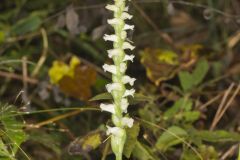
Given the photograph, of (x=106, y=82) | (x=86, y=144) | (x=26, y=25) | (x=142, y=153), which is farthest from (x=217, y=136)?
(x=26, y=25)

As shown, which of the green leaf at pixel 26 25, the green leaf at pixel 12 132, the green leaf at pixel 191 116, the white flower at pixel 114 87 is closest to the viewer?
the white flower at pixel 114 87

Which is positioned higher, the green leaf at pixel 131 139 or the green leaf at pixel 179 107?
the green leaf at pixel 179 107

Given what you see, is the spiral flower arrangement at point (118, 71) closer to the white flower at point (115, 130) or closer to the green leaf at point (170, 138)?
the white flower at point (115, 130)

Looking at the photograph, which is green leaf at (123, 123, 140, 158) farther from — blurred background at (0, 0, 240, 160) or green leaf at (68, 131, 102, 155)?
green leaf at (68, 131, 102, 155)

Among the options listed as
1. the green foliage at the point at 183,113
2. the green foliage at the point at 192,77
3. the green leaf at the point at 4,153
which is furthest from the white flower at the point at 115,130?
the green foliage at the point at 192,77

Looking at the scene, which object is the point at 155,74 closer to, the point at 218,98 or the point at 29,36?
the point at 218,98

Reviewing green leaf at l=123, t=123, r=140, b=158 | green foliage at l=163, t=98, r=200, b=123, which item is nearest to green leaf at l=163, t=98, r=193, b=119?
green foliage at l=163, t=98, r=200, b=123

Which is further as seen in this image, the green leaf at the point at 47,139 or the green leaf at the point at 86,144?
the green leaf at the point at 47,139
